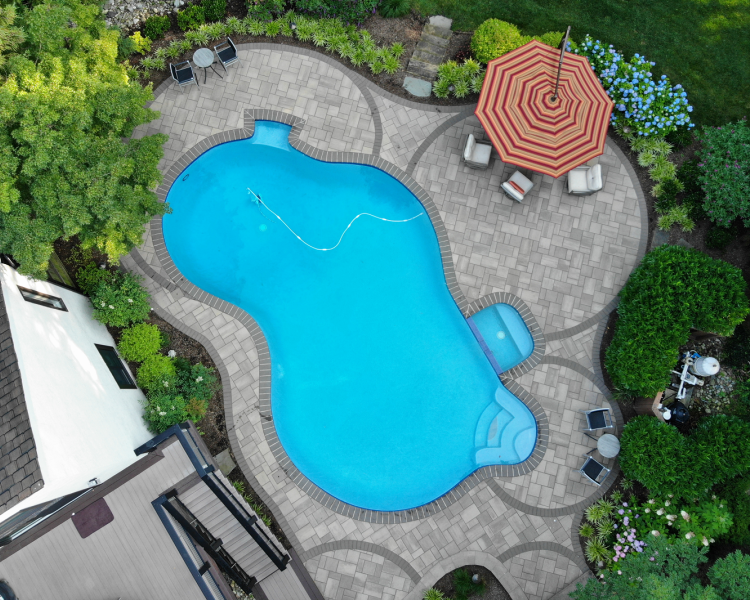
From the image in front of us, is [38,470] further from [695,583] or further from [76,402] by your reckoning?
[695,583]

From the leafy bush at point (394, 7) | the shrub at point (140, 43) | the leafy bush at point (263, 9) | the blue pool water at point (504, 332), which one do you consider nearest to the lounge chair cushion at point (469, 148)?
the blue pool water at point (504, 332)

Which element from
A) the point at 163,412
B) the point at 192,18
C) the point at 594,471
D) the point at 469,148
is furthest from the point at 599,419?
the point at 192,18

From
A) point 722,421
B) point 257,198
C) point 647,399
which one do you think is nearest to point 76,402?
point 257,198

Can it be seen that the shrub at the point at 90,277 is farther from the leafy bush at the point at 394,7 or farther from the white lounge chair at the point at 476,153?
the leafy bush at the point at 394,7

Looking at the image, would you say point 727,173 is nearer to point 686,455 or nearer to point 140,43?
point 686,455

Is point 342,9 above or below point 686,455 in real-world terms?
above
